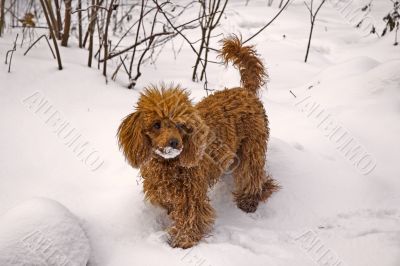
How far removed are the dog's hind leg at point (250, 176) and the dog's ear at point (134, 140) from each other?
0.85 meters

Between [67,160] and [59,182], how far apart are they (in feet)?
0.97

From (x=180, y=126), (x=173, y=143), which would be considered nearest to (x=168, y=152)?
(x=173, y=143)

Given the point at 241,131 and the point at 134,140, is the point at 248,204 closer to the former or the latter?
the point at 241,131

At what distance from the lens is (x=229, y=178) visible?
3166mm

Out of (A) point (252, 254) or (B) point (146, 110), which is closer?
(B) point (146, 110)

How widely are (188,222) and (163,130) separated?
0.67 meters

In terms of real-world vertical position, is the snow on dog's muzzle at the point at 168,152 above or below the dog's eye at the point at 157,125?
below

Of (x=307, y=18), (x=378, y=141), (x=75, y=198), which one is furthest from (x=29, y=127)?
(x=307, y=18)

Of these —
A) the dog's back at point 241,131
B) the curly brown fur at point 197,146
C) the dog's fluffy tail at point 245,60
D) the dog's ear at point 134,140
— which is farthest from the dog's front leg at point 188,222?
the dog's fluffy tail at point 245,60

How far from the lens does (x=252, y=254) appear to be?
2.38 m

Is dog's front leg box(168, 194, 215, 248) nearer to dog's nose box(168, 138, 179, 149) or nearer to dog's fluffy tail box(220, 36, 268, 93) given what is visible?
dog's nose box(168, 138, 179, 149)

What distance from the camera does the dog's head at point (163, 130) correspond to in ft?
7.14

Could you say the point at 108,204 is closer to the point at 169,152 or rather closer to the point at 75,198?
the point at 75,198

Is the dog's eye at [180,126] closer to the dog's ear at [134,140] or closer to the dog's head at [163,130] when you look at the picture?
the dog's head at [163,130]
